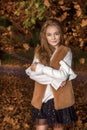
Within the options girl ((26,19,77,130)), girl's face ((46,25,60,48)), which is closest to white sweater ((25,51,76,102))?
girl ((26,19,77,130))

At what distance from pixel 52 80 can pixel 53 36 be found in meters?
0.48

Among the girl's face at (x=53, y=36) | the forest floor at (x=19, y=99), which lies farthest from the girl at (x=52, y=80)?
the forest floor at (x=19, y=99)

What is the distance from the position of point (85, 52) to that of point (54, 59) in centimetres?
519

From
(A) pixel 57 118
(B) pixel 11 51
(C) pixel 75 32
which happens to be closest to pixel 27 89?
(B) pixel 11 51

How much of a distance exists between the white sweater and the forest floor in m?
1.92

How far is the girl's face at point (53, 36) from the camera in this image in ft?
16.8

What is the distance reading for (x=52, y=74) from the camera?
16.3ft

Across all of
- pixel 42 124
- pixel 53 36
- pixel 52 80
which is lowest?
pixel 42 124

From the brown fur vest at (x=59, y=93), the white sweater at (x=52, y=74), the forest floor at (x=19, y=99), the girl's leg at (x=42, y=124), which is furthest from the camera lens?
the forest floor at (x=19, y=99)

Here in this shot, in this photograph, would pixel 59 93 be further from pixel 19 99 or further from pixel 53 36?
pixel 19 99

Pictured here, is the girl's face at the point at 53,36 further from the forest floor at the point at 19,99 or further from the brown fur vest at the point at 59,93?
the forest floor at the point at 19,99

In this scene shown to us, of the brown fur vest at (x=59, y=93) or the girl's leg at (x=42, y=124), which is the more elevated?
the brown fur vest at (x=59, y=93)

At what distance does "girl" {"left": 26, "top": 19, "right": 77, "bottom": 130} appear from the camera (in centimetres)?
505

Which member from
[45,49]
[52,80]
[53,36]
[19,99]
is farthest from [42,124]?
[19,99]
